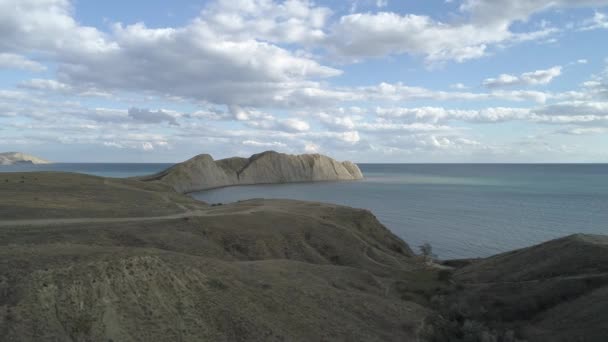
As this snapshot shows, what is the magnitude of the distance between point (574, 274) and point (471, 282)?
6.96 m

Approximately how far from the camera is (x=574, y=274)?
25.8 metres

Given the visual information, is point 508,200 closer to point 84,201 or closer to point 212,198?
Result: point 212,198

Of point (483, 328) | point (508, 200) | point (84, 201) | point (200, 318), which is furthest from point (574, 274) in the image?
point (508, 200)

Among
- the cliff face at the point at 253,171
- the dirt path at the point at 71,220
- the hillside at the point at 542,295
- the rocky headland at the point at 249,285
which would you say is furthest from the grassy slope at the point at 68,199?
the cliff face at the point at 253,171

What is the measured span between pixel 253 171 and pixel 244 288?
14569 cm

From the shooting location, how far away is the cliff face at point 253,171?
129250 mm

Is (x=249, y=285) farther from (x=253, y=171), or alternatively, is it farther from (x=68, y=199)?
(x=253, y=171)

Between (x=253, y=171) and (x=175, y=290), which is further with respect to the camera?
(x=253, y=171)

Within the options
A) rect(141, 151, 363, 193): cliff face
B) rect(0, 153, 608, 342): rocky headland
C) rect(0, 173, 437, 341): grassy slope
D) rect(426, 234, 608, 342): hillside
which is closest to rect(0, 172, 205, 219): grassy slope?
rect(0, 153, 608, 342): rocky headland

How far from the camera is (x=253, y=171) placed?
164625mm

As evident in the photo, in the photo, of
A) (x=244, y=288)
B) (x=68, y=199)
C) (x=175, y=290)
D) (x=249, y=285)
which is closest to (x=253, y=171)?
(x=68, y=199)

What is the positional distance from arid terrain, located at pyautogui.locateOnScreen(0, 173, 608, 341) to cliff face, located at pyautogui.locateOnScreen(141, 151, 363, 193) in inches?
3415

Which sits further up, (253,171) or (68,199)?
(253,171)

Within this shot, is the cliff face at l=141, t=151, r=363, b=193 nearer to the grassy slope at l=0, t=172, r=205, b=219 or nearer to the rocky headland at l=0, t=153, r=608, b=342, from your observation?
the grassy slope at l=0, t=172, r=205, b=219
